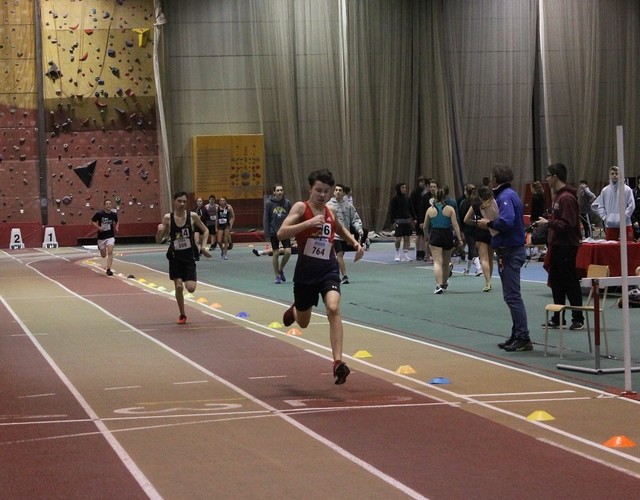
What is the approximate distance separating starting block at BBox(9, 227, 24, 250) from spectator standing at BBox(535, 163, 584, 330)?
31434mm

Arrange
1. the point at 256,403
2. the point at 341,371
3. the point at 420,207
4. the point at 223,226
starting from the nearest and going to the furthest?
the point at 256,403 → the point at 341,371 → the point at 420,207 → the point at 223,226

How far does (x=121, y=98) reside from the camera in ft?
139

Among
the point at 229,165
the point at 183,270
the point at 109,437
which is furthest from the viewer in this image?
the point at 229,165

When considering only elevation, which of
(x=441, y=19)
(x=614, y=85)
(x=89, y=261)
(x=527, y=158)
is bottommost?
(x=89, y=261)

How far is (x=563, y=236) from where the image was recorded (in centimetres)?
1309

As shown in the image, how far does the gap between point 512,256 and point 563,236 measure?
1182 millimetres

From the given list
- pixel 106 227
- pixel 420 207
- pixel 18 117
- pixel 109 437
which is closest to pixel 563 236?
pixel 109 437

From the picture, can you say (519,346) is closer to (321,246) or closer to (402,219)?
(321,246)

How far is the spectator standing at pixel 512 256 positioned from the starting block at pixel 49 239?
3165 centimetres

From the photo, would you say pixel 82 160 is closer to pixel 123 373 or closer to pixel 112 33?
pixel 112 33

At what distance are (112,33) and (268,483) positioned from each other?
124 feet

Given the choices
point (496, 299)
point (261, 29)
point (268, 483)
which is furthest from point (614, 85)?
point (268, 483)

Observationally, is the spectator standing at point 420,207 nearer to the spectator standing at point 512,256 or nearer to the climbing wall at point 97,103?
the spectator standing at point 512,256

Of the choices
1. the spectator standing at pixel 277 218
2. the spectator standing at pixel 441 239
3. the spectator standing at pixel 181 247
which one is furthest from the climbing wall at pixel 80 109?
the spectator standing at pixel 181 247
